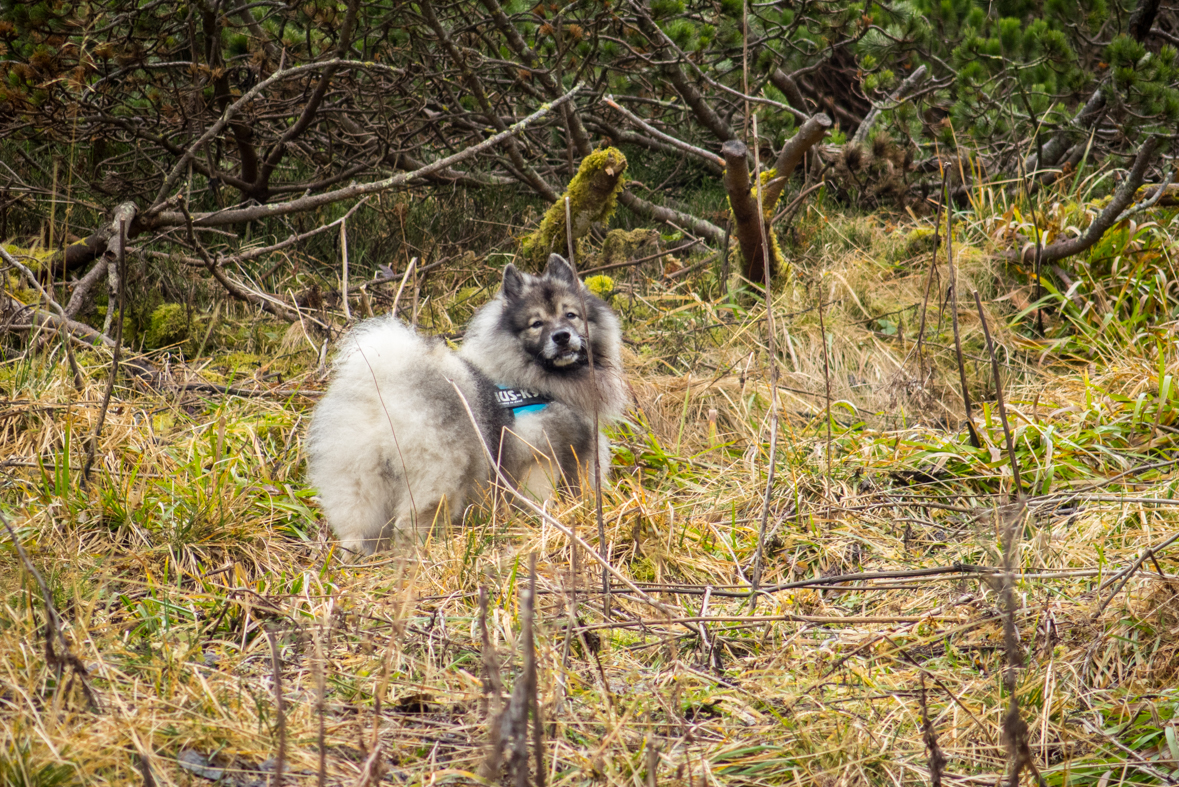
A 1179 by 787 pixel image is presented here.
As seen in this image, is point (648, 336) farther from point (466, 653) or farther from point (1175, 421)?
point (466, 653)

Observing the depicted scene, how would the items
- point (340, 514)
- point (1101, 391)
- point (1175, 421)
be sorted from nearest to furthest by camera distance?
point (340, 514) < point (1175, 421) < point (1101, 391)

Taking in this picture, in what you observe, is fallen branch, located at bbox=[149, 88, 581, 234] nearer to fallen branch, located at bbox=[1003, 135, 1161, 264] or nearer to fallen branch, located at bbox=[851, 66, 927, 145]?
fallen branch, located at bbox=[851, 66, 927, 145]

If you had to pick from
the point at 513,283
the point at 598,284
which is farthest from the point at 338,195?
the point at 513,283

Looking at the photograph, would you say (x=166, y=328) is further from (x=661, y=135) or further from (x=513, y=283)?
(x=661, y=135)

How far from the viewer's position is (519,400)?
4047 mm

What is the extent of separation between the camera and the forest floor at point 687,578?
7.06 ft

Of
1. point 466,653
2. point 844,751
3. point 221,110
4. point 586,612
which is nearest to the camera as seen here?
point 844,751

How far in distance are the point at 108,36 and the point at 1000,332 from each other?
608cm

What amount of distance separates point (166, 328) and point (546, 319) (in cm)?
254

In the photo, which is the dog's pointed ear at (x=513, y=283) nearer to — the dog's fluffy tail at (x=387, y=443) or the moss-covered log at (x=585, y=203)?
the dog's fluffy tail at (x=387, y=443)

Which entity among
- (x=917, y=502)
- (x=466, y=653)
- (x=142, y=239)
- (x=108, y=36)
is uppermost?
(x=108, y=36)

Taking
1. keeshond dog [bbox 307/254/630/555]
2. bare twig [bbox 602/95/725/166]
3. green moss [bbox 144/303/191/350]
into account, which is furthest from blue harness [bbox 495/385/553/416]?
green moss [bbox 144/303/191/350]

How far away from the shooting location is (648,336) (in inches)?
227

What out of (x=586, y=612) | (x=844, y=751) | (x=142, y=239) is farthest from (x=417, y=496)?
(x=142, y=239)
